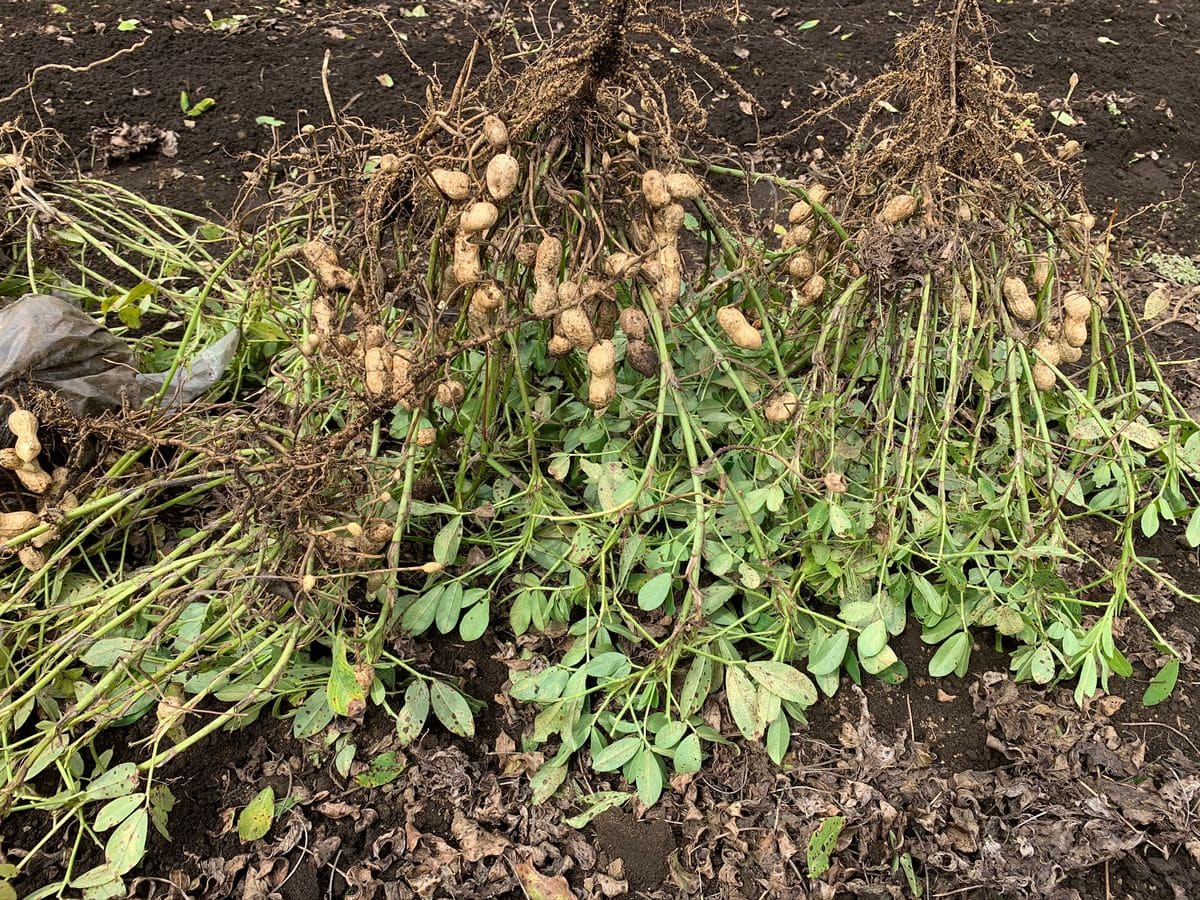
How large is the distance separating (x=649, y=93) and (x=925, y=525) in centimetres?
78

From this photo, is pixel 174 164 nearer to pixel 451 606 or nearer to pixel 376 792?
pixel 451 606

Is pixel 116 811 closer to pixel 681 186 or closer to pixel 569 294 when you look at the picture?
pixel 569 294

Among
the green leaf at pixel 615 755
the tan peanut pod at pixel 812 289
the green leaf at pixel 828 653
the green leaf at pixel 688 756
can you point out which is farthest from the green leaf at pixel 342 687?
the tan peanut pod at pixel 812 289

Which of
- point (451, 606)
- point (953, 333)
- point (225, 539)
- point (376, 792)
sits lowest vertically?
point (376, 792)

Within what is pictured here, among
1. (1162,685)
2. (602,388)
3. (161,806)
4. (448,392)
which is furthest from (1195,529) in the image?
(161,806)

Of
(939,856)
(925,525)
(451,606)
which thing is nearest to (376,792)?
(451,606)

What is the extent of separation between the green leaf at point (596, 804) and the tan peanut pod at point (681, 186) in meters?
0.84

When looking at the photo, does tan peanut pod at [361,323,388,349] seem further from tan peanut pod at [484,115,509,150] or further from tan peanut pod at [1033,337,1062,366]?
tan peanut pod at [1033,337,1062,366]

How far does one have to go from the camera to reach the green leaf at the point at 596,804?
1.25m

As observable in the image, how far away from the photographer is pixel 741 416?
158 cm

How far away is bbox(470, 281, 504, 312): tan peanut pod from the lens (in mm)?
1218

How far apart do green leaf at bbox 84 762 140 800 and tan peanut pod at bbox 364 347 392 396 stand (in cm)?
59

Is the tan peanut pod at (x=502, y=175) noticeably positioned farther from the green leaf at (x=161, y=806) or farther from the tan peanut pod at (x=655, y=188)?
the green leaf at (x=161, y=806)

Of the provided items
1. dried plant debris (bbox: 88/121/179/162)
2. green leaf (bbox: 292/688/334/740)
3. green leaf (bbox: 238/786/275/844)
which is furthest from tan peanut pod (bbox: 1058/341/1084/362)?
dried plant debris (bbox: 88/121/179/162)
